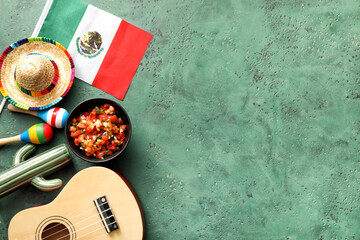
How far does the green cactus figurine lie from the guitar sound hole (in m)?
0.17

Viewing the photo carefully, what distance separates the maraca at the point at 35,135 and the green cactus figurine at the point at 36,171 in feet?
0.32

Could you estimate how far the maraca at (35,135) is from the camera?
1621 millimetres

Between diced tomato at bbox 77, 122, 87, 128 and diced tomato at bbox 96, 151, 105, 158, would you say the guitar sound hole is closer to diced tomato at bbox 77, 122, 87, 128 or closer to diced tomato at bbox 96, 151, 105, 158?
diced tomato at bbox 96, 151, 105, 158

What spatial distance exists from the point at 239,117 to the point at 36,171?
1033mm

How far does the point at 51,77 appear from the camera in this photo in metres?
1.59

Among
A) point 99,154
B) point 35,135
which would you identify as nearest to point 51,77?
point 35,135

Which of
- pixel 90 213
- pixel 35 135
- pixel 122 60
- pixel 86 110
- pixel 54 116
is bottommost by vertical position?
pixel 90 213

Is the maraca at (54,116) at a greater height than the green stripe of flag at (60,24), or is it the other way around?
the green stripe of flag at (60,24)

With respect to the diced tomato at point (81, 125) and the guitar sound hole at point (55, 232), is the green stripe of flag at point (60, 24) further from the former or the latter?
the guitar sound hole at point (55, 232)

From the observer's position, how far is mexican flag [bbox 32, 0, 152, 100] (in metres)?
1.72

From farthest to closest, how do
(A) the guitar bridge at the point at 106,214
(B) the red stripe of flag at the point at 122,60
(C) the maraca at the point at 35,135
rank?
1. (B) the red stripe of flag at the point at 122,60
2. (C) the maraca at the point at 35,135
3. (A) the guitar bridge at the point at 106,214

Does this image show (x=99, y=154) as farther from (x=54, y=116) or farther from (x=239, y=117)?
(x=239, y=117)

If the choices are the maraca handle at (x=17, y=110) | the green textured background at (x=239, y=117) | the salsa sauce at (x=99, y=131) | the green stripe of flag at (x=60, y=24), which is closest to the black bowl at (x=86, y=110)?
the salsa sauce at (x=99, y=131)

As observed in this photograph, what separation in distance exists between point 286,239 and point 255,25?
3.70ft
